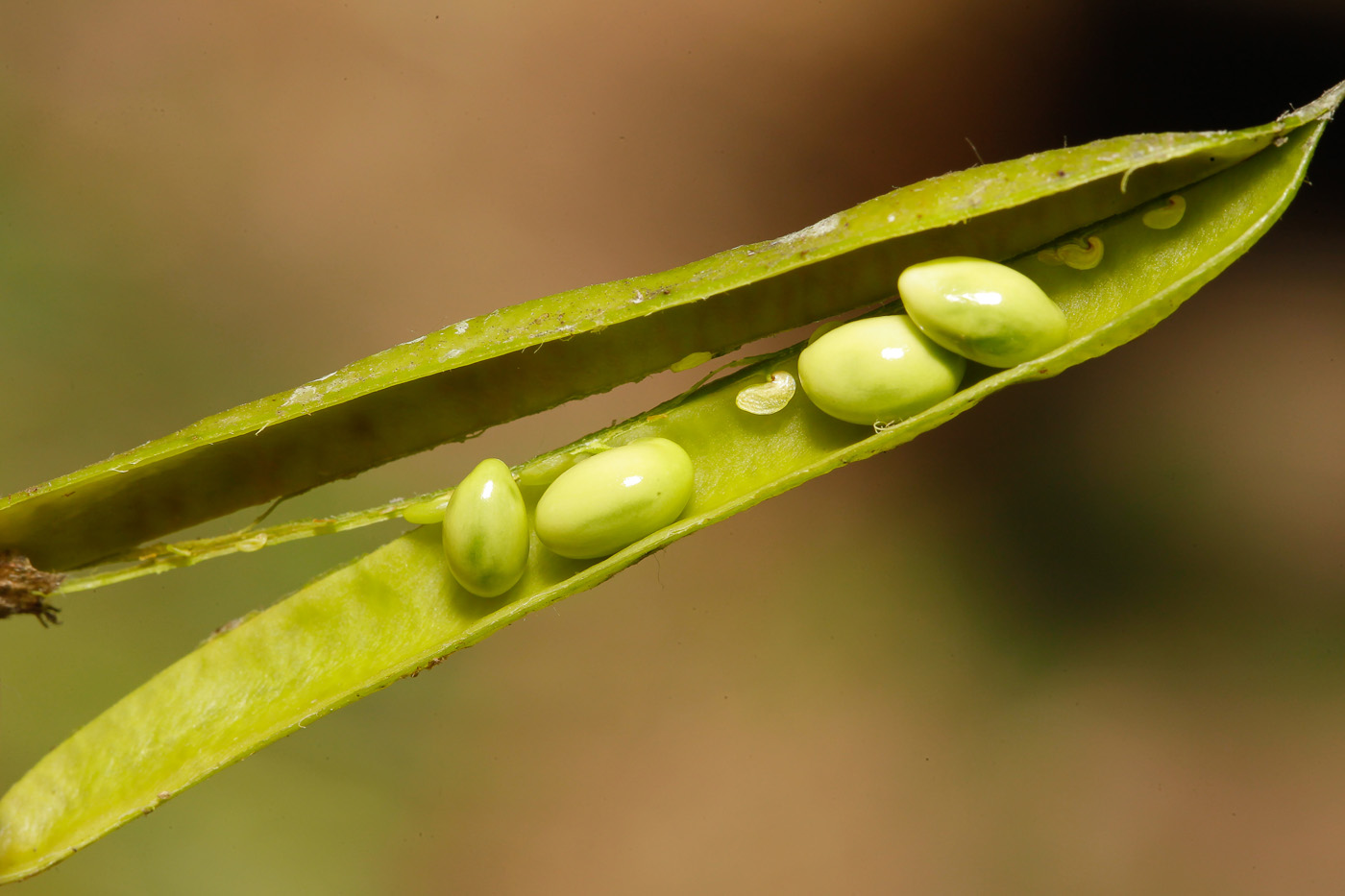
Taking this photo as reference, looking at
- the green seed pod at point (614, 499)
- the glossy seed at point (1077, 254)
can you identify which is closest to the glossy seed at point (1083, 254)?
the glossy seed at point (1077, 254)

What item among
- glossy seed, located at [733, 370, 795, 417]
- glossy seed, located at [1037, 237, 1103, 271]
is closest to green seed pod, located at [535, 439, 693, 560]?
glossy seed, located at [733, 370, 795, 417]

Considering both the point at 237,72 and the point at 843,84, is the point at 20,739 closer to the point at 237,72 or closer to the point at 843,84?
the point at 237,72

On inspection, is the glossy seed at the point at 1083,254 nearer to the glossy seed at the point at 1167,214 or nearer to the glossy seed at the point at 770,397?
the glossy seed at the point at 1167,214

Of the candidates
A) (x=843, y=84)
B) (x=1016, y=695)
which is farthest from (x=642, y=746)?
(x=843, y=84)

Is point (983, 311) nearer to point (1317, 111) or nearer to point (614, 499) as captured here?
point (1317, 111)

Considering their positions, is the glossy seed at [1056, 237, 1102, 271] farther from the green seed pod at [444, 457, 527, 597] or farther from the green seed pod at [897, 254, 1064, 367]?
the green seed pod at [444, 457, 527, 597]

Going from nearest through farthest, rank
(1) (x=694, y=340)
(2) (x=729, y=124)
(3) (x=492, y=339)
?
(3) (x=492, y=339) < (1) (x=694, y=340) < (2) (x=729, y=124)
